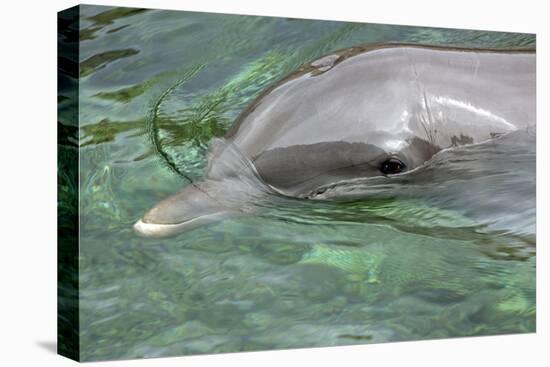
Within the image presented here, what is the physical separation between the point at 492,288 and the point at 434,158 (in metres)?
1.45

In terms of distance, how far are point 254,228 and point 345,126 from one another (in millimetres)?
1118

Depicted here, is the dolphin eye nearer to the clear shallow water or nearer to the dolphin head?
the dolphin head

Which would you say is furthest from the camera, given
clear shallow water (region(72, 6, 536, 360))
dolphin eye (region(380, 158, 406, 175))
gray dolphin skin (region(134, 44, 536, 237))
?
dolphin eye (region(380, 158, 406, 175))

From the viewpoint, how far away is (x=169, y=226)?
25.1ft

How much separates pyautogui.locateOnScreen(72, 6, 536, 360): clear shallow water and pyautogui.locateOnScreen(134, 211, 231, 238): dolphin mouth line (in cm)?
6

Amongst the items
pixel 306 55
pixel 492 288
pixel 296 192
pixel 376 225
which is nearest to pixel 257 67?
pixel 306 55

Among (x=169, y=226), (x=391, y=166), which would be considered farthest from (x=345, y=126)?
(x=169, y=226)

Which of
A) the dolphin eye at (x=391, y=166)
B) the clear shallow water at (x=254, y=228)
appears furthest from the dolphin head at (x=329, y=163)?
the clear shallow water at (x=254, y=228)

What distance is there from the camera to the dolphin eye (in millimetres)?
8070

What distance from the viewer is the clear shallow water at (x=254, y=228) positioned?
24.7 ft

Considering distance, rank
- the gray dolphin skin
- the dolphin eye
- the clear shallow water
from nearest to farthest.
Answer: the clear shallow water < the gray dolphin skin < the dolphin eye

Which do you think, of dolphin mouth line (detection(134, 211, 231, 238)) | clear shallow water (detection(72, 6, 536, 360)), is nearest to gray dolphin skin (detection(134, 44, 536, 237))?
dolphin mouth line (detection(134, 211, 231, 238))

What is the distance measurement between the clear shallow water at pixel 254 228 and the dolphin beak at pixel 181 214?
64 millimetres

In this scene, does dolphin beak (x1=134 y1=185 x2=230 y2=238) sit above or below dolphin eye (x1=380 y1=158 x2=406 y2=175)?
below
